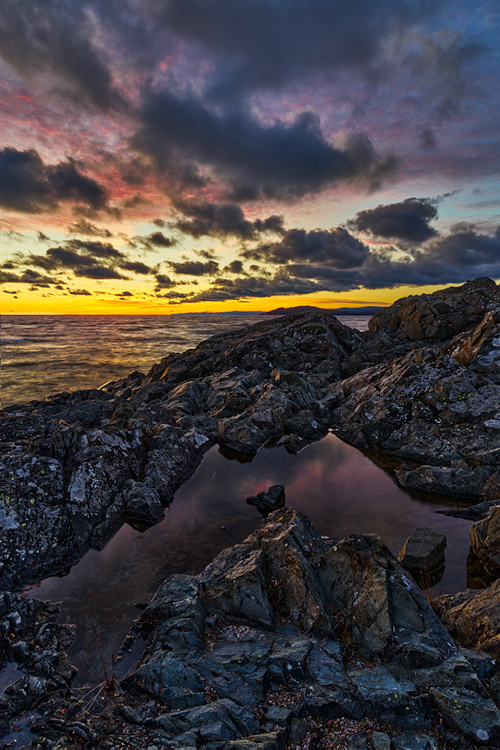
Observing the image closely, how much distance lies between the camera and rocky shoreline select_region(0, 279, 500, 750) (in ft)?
22.7

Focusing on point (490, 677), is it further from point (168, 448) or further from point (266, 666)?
point (168, 448)

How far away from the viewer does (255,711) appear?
23.4 ft

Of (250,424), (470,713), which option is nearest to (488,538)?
(470,713)

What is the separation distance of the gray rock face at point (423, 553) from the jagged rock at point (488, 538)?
54.3 inches

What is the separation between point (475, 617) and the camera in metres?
9.12

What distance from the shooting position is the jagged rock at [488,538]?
12.3 metres

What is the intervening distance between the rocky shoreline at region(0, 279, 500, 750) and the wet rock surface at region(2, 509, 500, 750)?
34 millimetres

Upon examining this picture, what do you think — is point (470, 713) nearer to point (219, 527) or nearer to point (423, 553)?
point (423, 553)

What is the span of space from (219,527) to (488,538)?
11.3 meters

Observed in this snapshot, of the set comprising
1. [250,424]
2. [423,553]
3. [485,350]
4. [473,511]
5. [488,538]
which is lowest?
[473,511]

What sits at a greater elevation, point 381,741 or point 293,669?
point 381,741

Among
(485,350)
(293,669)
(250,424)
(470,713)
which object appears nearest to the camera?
(470,713)

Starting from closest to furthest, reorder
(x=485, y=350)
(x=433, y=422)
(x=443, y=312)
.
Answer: (x=433, y=422) → (x=485, y=350) → (x=443, y=312)

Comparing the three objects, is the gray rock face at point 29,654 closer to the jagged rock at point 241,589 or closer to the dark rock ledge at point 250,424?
the dark rock ledge at point 250,424
